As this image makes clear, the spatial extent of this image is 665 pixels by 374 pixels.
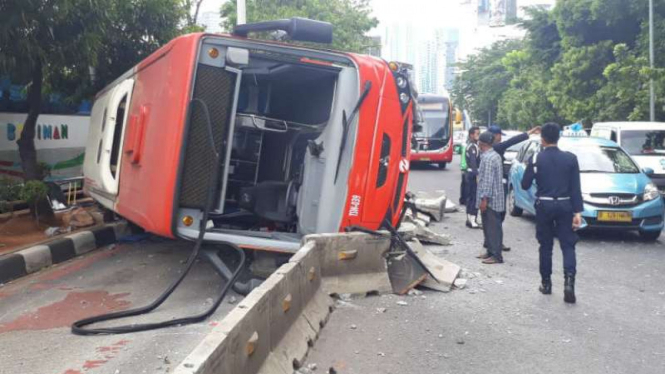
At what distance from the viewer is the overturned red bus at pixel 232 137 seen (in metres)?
6.14

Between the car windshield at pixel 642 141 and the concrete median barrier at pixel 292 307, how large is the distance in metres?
10.1

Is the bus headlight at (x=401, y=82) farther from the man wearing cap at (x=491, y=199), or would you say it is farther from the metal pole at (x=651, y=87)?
the metal pole at (x=651, y=87)

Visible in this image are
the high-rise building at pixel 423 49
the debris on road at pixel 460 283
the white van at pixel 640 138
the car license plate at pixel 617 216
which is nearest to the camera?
the debris on road at pixel 460 283

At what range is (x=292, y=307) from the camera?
475 centimetres

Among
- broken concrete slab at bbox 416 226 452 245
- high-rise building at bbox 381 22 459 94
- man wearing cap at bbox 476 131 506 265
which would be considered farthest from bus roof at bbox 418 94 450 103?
high-rise building at bbox 381 22 459 94

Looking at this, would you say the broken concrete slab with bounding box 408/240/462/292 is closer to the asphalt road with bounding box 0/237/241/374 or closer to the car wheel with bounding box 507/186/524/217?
the asphalt road with bounding box 0/237/241/374

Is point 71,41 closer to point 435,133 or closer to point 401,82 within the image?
point 401,82

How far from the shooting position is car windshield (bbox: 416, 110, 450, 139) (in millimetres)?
26094

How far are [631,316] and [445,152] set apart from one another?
2074 centimetres

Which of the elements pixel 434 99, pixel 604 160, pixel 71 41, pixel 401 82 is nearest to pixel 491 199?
pixel 401 82

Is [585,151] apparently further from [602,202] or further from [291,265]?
[291,265]

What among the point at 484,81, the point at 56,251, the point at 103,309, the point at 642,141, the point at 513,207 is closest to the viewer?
the point at 103,309

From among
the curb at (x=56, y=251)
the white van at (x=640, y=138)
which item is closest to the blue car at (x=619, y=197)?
the white van at (x=640, y=138)

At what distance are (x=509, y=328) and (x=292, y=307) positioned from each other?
1.90 m
